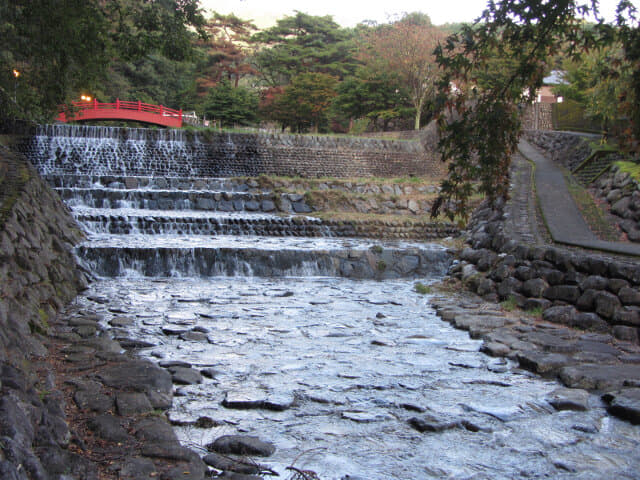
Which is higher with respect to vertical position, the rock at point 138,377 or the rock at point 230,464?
the rock at point 138,377

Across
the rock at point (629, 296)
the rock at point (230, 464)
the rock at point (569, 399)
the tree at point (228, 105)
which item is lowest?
the rock at point (569, 399)

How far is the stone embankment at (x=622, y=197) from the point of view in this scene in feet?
38.6

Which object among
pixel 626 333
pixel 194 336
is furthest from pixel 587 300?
pixel 194 336

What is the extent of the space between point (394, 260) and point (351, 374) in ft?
24.0

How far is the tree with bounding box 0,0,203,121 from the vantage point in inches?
316

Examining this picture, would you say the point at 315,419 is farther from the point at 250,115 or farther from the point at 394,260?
the point at 250,115

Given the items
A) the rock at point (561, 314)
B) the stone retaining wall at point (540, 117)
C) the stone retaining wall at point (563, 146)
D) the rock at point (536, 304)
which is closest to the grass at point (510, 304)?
the rock at point (536, 304)

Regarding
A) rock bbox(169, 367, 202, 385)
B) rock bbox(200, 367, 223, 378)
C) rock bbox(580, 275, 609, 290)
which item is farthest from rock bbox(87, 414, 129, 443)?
rock bbox(580, 275, 609, 290)

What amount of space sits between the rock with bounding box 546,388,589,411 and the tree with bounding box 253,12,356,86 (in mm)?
40330

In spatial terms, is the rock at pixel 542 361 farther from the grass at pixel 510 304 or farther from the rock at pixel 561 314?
the grass at pixel 510 304

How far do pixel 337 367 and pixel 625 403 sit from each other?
2.61 metres

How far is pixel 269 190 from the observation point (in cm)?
2075

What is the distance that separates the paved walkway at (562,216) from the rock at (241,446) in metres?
6.73

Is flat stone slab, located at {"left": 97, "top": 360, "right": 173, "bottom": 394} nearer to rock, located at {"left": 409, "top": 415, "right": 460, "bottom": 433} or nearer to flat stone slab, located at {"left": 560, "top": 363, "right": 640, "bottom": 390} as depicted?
rock, located at {"left": 409, "top": 415, "right": 460, "bottom": 433}
